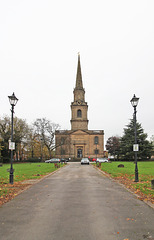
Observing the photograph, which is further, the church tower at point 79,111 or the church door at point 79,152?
the church tower at point 79,111

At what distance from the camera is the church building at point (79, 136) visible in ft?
225

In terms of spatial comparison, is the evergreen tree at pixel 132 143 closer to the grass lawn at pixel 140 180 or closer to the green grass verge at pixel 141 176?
the green grass verge at pixel 141 176

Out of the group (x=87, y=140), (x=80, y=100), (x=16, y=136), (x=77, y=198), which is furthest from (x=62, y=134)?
(x=77, y=198)

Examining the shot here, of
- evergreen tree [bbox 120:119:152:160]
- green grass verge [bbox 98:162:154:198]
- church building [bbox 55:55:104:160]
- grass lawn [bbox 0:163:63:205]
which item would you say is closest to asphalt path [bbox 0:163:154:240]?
grass lawn [bbox 0:163:63:205]

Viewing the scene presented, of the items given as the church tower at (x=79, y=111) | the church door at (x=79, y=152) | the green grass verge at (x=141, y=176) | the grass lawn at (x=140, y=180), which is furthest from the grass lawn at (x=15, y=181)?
the church tower at (x=79, y=111)

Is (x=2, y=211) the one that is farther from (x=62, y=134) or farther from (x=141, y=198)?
(x=62, y=134)

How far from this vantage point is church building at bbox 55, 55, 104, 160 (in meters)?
68.6

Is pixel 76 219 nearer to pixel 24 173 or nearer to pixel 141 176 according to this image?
pixel 141 176

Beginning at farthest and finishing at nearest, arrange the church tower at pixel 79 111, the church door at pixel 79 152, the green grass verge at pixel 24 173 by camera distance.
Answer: the church tower at pixel 79 111 → the church door at pixel 79 152 → the green grass verge at pixel 24 173

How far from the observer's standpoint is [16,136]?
50.7 meters

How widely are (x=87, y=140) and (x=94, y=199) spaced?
6175 centimetres

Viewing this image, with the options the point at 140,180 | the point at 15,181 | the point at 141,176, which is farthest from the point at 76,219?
the point at 141,176

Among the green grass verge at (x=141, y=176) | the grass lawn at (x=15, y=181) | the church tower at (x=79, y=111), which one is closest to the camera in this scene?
the grass lawn at (x=15, y=181)

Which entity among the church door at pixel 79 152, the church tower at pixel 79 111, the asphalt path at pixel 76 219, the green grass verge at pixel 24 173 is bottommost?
the church door at pixel 79 152
